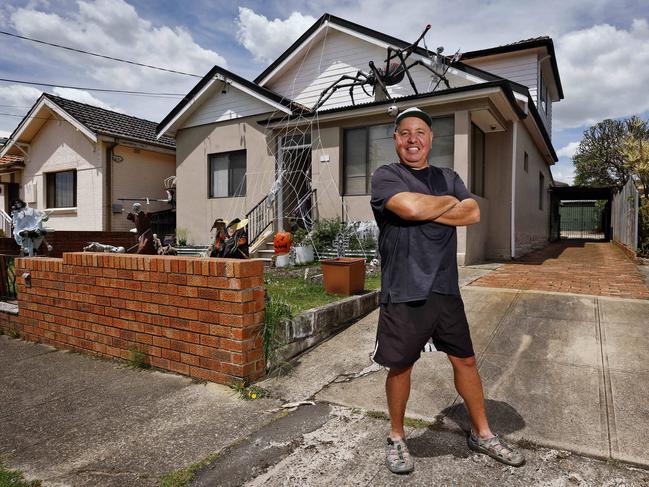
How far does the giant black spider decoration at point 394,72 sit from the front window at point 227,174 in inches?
100

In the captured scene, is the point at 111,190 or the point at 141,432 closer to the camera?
the point at 141,432

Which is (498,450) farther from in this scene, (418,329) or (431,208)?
(431,208)

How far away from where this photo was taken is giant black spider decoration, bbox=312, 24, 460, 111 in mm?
10205

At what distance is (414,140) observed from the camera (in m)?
2.29

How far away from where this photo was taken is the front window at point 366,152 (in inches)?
369

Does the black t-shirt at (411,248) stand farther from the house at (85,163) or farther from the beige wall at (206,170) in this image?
the house at (85,163)

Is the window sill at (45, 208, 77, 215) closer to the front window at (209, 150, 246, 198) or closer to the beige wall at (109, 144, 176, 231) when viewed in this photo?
the beige wall at (109, 144, 176, 231)

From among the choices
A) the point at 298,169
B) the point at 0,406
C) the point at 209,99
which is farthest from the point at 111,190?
the point at 0,406

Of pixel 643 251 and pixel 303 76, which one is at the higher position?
pixel 303 76

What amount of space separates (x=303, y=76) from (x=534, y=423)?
11.9 meters

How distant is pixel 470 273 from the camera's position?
7.43m

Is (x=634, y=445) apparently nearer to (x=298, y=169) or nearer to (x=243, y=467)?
(x=243, y=467)

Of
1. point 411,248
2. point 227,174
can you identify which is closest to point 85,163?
point 227,174

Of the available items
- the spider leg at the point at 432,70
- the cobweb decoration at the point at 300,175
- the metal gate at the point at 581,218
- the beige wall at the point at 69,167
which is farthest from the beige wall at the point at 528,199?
the metal gate at the point at 581,218
